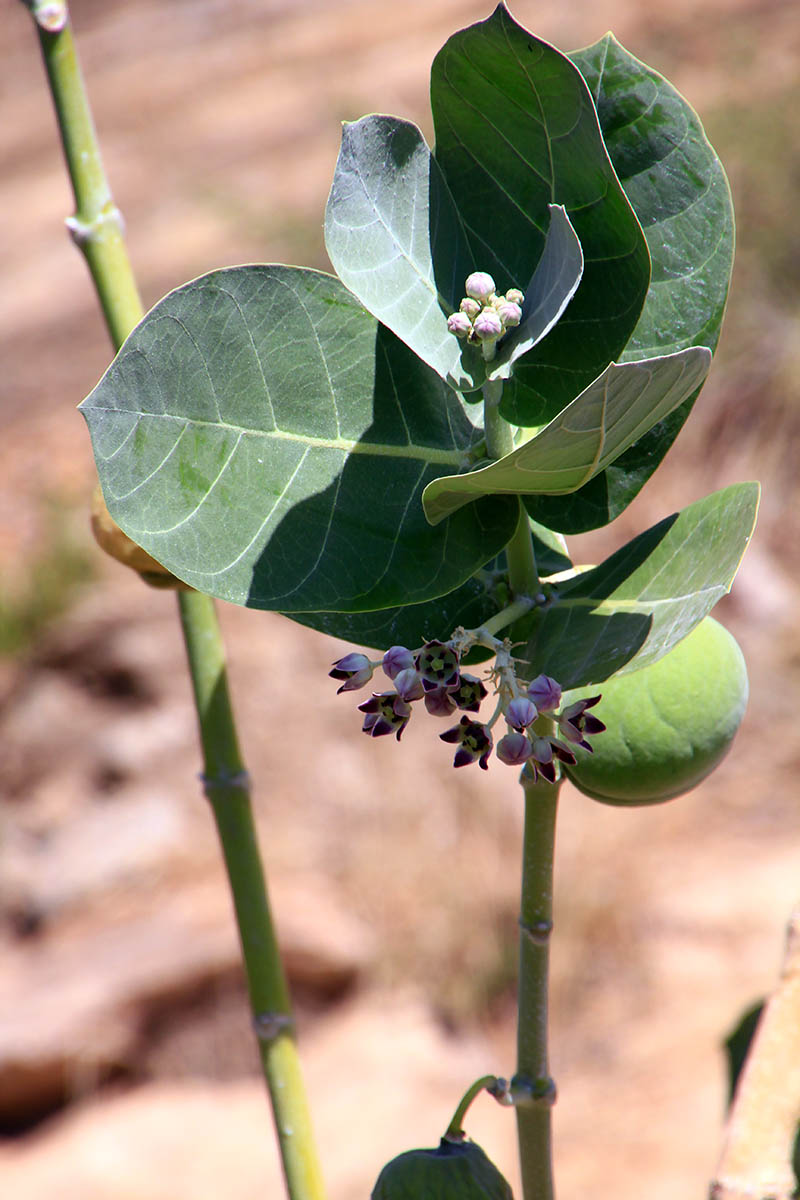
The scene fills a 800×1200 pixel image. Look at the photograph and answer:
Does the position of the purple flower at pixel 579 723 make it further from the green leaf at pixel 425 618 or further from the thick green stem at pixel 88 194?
the thick green stem at pixel 88 194

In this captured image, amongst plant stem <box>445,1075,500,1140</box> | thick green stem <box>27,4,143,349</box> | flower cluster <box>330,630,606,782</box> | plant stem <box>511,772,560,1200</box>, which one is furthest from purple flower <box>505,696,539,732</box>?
thick green stem <box>27,4,143,349</box>

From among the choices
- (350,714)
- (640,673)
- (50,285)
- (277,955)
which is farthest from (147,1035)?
(50,285)

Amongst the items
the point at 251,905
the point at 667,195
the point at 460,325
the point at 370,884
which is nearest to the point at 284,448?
the point at 460,325

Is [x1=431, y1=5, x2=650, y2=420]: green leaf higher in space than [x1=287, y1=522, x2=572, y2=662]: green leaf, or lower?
higher

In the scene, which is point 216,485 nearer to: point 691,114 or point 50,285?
point 691,114

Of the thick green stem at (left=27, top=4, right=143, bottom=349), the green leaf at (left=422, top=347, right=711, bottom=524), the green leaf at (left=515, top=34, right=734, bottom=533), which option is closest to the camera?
the green leaf at (left=422, top=347, right=711, bottom=524)

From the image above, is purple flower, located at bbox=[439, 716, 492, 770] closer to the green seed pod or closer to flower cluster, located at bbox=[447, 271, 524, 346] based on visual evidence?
flower cluster, located at bbox=[447, 271, 524, 346]
